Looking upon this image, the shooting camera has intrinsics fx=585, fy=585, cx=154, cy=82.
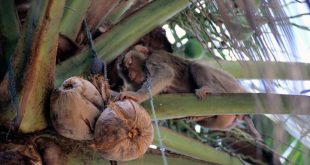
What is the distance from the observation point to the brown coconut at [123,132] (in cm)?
125

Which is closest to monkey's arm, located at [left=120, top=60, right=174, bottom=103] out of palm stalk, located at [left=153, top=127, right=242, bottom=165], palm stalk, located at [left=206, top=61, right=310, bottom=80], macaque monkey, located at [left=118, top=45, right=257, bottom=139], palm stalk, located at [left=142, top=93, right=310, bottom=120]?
macaque monkey, located at [left=118, top=45, right=257, bottom=139]

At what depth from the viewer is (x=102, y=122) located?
4.11ft

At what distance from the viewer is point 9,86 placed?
1.25 meters

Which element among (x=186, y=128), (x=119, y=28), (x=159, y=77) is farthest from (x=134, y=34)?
(x=186, y=128)

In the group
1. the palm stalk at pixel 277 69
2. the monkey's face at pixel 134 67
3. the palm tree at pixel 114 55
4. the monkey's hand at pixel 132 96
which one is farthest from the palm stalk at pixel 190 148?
the palm stalk at pixel 277 69

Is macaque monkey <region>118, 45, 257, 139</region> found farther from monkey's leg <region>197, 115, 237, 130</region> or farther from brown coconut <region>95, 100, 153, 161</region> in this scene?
brown coconut <region>95, 100, 153, 161</region>

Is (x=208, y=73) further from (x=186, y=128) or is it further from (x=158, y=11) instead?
(x=158, y=11)

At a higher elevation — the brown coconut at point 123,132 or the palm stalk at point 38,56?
the palm stalk at point 38,56

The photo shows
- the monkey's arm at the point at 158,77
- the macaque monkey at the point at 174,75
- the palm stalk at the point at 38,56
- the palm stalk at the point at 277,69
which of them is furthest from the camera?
the macaque monkey at the point at 174,75

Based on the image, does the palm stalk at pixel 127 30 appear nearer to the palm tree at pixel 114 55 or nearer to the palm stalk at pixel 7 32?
the palm tree at pixel 114 55

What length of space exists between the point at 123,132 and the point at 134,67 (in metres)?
0.95

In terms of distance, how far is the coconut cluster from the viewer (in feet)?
4.10

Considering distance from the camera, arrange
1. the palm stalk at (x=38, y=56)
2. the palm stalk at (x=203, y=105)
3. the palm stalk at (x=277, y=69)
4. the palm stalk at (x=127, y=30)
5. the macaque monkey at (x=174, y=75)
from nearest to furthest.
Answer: the palm stalk at (x=277, y=69) → the palm stalk at (x=38, y=56) → the palm stalk at (x=203, y=105) → the palm stalk at (x=127, y=30) → the macaque monkey at (x=174, y=75)

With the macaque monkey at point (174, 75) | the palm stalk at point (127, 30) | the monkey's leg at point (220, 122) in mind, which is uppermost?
the palm stalk at point (127, 30)
